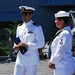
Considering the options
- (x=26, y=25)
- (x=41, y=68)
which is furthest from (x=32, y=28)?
(x=41, y=68)

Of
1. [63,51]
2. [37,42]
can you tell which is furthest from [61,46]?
[37,42]

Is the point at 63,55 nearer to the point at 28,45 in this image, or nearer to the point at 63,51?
the point at 63,51

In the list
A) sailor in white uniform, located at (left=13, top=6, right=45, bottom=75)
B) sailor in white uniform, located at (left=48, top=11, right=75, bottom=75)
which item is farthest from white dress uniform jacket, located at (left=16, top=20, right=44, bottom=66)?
sailor in white uniform, located at (left=48, top=11, right=75, bottom=75)

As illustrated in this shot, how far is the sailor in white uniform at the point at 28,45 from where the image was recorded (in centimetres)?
530

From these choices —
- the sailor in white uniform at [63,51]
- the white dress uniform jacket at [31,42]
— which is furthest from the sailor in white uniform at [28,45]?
→ the sailor in white uniform at [63,51]

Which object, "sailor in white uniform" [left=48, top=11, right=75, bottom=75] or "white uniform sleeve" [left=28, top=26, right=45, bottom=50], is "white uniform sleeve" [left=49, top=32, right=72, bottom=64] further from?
"white uniform sleeve" [left=28, top=26, right=45, bottom=50]

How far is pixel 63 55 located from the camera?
4469 millimetres

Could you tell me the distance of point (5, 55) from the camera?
48.8 ft

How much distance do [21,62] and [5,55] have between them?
31.6ft

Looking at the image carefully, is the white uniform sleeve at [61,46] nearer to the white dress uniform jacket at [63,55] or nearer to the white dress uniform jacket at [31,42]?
the white dress uniform jacket at [63,55]

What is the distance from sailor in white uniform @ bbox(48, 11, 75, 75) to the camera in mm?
4445

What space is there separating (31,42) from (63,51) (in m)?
1.00

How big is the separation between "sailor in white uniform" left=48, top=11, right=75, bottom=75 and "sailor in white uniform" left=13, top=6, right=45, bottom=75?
82 cm

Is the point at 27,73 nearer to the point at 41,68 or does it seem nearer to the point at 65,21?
the point at 65,21
